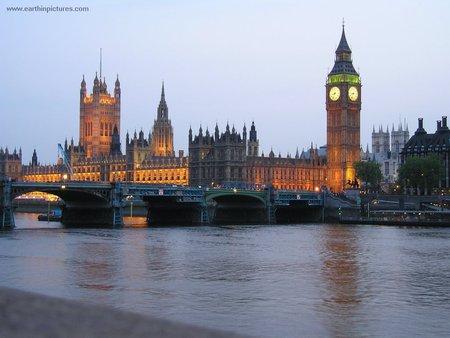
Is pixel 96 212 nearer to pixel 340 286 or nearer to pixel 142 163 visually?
pixel 340 286

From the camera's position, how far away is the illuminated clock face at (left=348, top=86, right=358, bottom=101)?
152m

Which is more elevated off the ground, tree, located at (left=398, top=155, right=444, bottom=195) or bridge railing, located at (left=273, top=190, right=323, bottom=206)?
tree, located at (left=398, top=155, right=444, bottom=195)

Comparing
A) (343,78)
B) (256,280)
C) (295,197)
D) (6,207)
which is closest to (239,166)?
(343,78)

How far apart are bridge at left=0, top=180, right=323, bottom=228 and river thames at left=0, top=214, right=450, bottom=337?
56.5ft

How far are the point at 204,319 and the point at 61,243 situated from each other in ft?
113

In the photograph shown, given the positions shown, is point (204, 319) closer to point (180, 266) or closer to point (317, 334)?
point (317, 334)

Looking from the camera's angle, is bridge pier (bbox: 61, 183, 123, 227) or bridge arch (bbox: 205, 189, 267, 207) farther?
bridge arch (bbox: 205, 189, 267, 207)

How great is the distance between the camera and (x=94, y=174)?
188 metres

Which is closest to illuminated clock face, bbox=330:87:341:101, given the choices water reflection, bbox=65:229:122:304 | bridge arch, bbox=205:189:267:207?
bridge arch, bbox=205:189:267:207

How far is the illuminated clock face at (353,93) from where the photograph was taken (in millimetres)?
152212

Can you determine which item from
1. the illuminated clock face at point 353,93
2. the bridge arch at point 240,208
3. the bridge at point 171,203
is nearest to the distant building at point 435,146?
the illuminated clock face at point 353,93

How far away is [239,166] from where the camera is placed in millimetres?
145375

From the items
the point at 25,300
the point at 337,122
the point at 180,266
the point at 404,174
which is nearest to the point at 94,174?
the point at 337,122

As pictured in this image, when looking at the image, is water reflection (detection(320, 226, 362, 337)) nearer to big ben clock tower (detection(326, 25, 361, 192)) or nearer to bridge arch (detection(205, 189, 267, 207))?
bridge arch (detection(205, 189, 267, 207))
